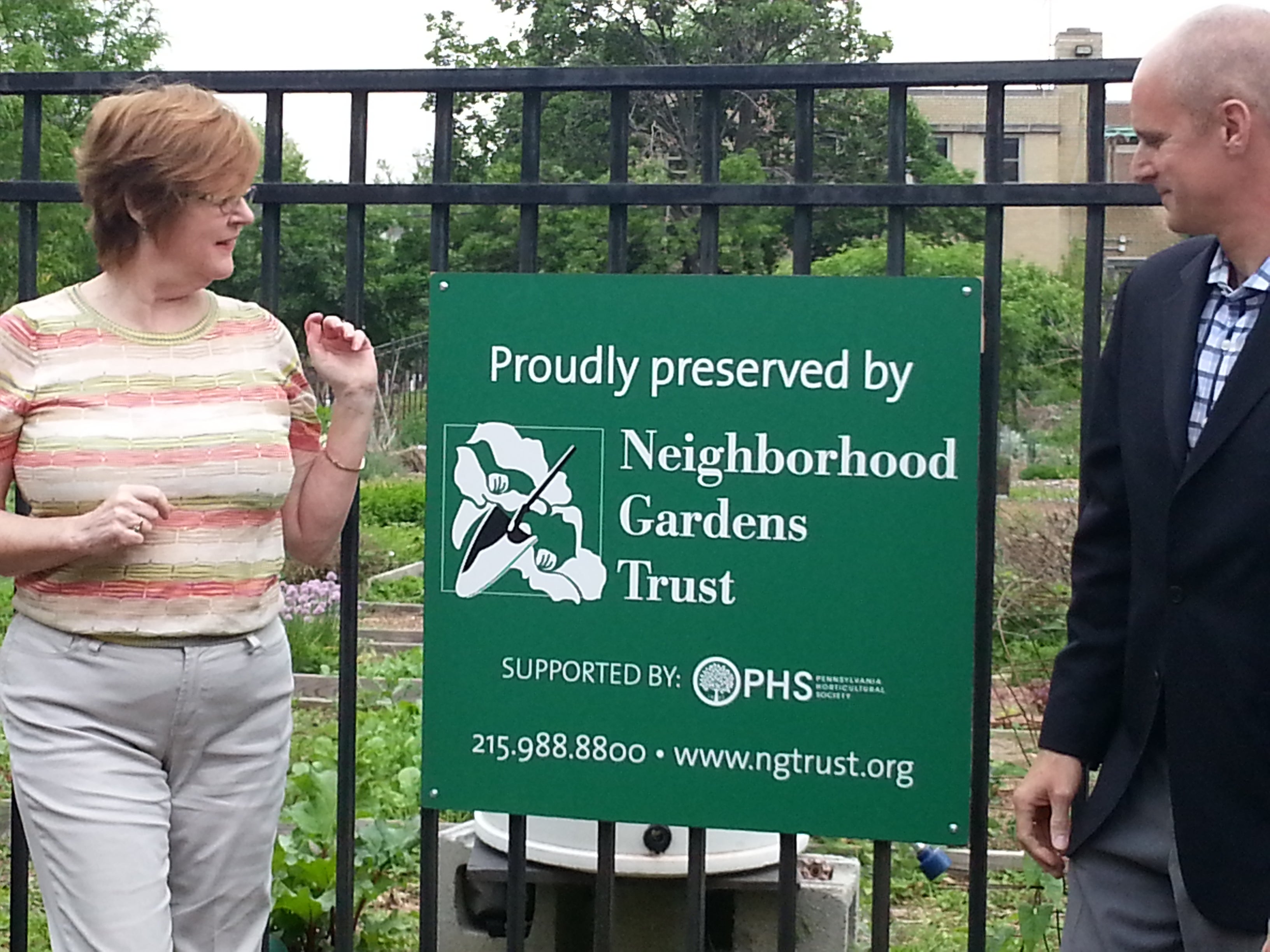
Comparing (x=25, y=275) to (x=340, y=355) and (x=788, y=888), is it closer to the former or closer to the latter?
(x=340, y=355)

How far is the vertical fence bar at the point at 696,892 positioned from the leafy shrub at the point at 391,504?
35.5ft

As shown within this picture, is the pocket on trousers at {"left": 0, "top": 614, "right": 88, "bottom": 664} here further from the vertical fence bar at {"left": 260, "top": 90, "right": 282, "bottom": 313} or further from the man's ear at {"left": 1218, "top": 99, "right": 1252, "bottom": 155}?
the man's ear at {"left": 1218, "top": 99, "right": 1252, "bottom": 155}

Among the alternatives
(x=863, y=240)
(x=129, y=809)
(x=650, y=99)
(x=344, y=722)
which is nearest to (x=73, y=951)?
(x=129, y=809)

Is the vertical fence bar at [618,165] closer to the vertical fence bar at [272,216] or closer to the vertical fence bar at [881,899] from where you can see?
the vertical fence bar at [272,216]

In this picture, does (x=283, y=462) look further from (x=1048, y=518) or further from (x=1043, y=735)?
(x=1048, y=518)

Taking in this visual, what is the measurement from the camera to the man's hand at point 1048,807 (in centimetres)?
226

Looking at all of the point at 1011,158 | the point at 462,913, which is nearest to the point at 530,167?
the point at 462,913

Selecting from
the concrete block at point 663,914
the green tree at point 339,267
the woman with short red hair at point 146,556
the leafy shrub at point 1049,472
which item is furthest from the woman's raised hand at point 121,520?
the green tree at point 339,267

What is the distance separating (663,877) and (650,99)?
3057cm

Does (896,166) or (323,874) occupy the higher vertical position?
(896,166)

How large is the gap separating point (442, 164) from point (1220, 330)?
1438 millimetres

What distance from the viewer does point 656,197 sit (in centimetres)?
275

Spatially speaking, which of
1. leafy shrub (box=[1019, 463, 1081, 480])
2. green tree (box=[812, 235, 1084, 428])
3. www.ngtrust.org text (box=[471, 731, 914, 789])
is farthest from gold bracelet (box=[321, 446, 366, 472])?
leafy shrub (box=[1019, 463, 1081, 480])

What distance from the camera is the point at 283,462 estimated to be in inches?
94.3
